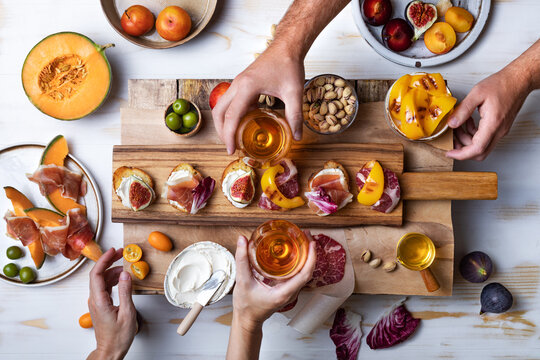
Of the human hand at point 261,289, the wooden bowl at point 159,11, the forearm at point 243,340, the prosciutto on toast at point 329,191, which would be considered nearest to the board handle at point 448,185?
the prosciutto on toast at point 329,191

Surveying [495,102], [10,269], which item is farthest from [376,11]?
[10,269]

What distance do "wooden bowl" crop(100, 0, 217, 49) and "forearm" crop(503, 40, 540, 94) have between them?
102 cm

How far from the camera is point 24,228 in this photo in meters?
1.56

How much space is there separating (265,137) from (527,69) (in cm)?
84

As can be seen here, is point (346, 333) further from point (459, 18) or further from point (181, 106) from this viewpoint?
point (459, 18)

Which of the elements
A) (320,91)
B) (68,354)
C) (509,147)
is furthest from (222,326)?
(509,147)

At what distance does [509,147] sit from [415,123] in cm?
55

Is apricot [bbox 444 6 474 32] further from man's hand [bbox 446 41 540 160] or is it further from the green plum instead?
the green plum

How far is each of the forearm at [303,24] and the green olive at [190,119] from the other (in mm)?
336

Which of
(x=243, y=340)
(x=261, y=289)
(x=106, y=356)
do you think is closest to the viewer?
(x=261, y=289)

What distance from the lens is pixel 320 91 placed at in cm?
134

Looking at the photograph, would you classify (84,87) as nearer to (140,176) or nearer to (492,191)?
(140,176)

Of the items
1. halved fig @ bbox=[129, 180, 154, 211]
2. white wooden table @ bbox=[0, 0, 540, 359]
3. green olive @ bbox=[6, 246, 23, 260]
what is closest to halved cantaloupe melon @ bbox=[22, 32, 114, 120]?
white wooden table @ bbox=[0, 0, 540, 359]

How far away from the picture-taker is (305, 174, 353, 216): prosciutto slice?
1329 mm
